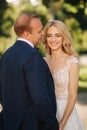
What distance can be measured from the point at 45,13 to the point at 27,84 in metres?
7.71

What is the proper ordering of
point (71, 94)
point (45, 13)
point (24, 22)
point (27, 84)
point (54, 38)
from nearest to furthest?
point (27, 84) → point (24, 22) → point (71, 94) → point (54, 38) → point (45, 13)

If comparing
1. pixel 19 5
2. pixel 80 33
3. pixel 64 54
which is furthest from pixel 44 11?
pixel 64 54

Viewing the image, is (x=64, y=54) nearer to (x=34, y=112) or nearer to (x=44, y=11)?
(x=34, y=112)

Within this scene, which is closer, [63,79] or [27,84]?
[27,84]

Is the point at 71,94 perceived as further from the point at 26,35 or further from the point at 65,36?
the point at 26,35

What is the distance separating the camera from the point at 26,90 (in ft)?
10.3

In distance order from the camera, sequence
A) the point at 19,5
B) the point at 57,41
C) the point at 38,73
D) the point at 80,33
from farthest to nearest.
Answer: the point at 80,33, the point at 19,5, the point at 57,41, the point at 38,73

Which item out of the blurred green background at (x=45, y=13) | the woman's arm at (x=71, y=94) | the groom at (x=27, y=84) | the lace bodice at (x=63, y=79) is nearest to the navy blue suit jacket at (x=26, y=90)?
the groom at (x=27, y=84)

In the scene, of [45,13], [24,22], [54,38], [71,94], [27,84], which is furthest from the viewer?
[45,13]

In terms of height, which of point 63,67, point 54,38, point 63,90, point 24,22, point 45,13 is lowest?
point 45,13

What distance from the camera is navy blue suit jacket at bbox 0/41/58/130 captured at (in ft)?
10.1

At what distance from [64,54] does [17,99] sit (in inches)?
29.4

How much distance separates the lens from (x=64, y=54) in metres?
3.78

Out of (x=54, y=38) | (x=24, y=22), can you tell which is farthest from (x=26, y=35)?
(x=54, y=38)
